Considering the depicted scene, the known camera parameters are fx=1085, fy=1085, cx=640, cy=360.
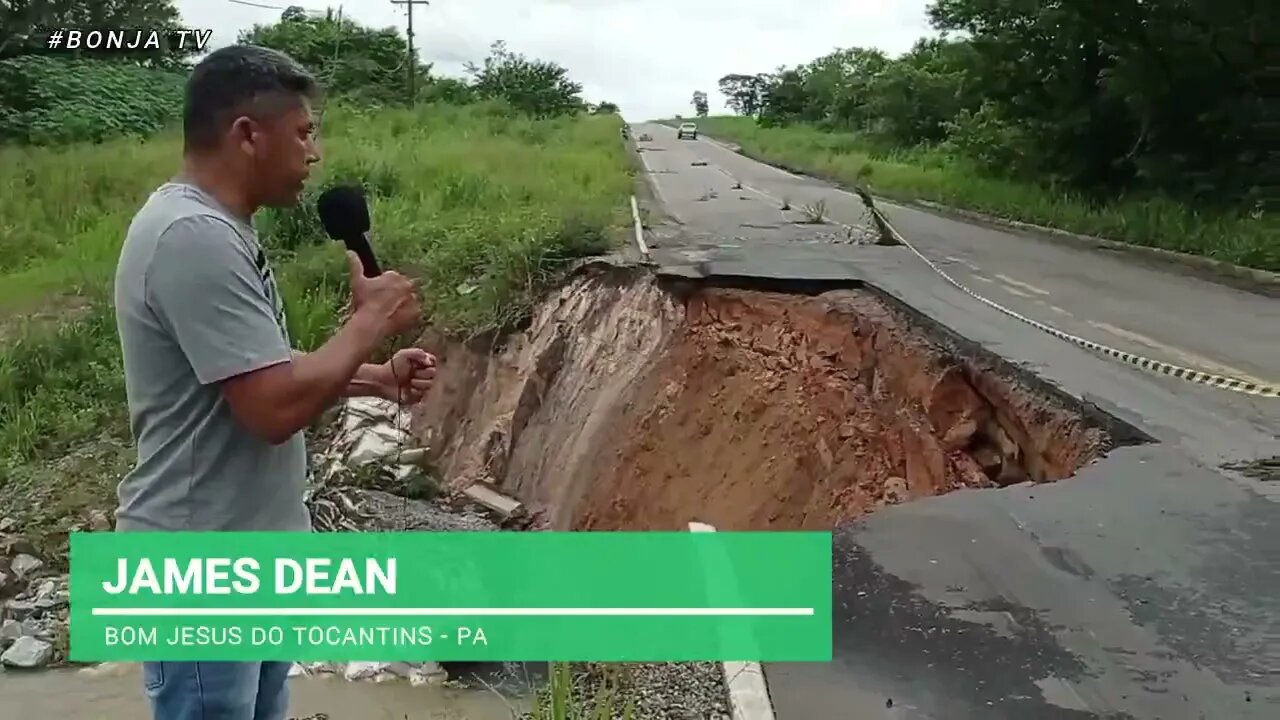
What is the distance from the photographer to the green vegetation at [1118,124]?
547 inches

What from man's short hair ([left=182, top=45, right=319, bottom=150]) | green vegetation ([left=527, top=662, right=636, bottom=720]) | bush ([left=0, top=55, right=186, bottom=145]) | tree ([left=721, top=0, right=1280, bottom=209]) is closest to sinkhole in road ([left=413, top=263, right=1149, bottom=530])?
green vegetation ([left=527, top=662, right=636, bottom=720])

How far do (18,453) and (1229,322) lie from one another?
10004mm

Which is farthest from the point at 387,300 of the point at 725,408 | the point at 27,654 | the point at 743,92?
the point at 743,92

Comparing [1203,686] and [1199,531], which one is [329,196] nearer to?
[1203,686]

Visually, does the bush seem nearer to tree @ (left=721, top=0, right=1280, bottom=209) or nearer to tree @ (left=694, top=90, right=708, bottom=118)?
tree @ (left=721, top=0, right=1280, bottom=209)

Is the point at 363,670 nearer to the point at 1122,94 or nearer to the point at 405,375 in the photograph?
the point at 405,375

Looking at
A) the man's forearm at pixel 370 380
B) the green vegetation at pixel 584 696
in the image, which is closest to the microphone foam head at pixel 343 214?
the man's forearm at pixel 370 380

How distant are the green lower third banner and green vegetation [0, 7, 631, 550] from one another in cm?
331

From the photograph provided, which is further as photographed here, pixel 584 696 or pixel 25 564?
pixel 25 564

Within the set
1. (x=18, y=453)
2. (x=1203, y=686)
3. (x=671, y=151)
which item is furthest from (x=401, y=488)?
(x=671, y=151)

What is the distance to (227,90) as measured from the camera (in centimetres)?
220

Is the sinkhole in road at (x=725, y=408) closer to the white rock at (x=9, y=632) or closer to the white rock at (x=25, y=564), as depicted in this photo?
the white rock at (x=25, y=564)

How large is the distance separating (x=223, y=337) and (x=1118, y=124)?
17.5 m

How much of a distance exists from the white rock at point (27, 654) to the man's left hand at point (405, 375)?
4985mm
